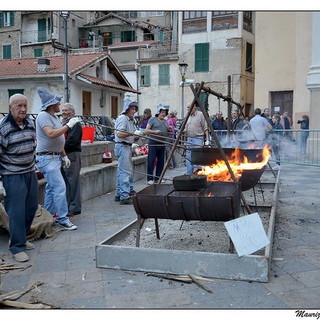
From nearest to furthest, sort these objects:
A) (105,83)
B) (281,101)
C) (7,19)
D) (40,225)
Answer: (40,225), (281,101), (105,83), (7,19)

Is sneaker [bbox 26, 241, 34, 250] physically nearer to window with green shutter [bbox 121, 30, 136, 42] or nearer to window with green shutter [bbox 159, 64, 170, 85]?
window with green shutter [bbox 159, 64, 170, 85]

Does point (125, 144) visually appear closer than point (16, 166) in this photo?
No

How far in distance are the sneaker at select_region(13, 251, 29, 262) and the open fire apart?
260 centimetres

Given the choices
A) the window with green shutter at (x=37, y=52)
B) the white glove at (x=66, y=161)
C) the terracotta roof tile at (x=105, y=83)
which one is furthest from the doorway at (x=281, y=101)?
the window with green shutter at (x=37, y=52)

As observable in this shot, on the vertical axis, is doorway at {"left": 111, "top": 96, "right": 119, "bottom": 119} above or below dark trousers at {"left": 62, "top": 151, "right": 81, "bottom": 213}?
above

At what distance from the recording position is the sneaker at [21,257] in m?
4.68

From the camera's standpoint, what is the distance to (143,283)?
399 centimetres

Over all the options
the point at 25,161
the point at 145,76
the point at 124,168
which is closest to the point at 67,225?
the point at 25,161

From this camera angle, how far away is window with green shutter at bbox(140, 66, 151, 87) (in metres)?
35.6

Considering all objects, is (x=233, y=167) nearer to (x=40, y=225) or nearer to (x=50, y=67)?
(x=40, y=225)

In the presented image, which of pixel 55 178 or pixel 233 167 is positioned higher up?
pixel 233 167

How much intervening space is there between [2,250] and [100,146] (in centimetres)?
482

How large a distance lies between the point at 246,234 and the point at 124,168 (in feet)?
12.3

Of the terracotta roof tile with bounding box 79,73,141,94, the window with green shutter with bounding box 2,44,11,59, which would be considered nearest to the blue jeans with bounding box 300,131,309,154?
the terracotta roof tile with bounding box 79,73,141,94
